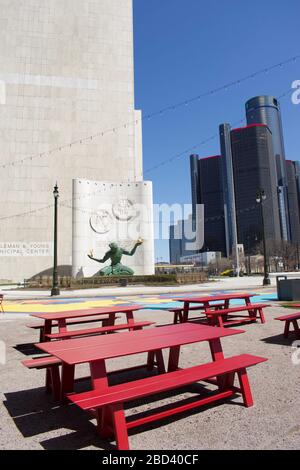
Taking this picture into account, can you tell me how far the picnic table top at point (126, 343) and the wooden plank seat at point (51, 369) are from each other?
22cm

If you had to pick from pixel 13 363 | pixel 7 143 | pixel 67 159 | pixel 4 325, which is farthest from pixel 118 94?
pixel 13 363

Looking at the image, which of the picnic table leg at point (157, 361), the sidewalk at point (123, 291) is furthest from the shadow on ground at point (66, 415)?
the sidewalk at point (123, 291)

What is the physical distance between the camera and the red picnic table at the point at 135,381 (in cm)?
279

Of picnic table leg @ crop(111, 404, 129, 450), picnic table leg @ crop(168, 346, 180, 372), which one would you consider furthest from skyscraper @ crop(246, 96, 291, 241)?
picnic table leg @ crop(111, 404, 129, 450)

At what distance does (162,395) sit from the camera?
4.21m

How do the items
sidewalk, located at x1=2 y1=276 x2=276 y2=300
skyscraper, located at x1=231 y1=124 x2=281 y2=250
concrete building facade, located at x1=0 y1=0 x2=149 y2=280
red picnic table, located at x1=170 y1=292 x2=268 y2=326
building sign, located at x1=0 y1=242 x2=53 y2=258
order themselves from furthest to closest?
skyscraper, located at x1=231 y1=124 x2=281 y2=250
concrete building facade, located at x1=0 y1=0 x2=149 y2=280
building sign, located at x1=0 y1=242 x2=53 y2=258
sidewalk, located at x1=2 y1=276 x2=276 y2=300
red picnic table, located at x1=170 y1=292 x2=268 y2=326

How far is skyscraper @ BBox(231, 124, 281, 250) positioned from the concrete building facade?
18130mm

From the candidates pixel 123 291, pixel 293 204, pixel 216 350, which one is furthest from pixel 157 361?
pixel 293 204

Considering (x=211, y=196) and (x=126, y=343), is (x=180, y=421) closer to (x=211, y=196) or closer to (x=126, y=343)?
(x=126, y=343)

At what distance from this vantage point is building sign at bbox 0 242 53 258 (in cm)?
4591

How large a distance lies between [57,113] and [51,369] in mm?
51466

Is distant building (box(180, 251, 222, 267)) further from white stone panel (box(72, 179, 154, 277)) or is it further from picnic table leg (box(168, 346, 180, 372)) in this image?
picnic table leg (box(168, 346, 180, 372))

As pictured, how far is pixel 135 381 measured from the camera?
3211 millimetres
